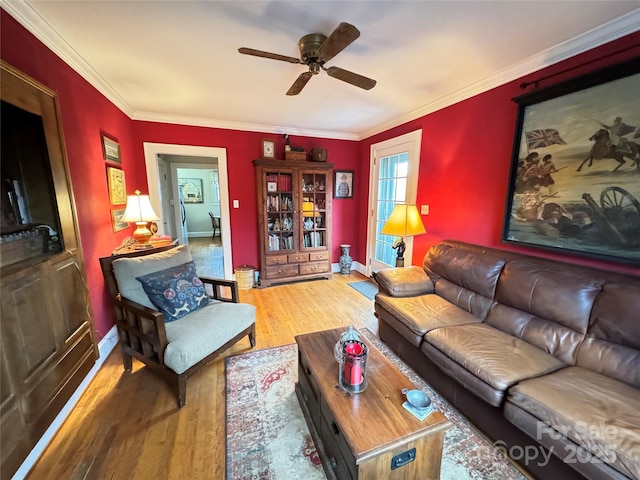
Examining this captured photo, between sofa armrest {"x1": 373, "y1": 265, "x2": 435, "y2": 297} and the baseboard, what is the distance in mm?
2387

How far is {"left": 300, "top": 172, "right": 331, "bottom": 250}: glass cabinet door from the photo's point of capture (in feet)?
13.0

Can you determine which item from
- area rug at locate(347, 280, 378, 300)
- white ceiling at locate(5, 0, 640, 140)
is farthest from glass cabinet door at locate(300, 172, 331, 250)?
white ceiling at locate(5, 0, 640, 140)

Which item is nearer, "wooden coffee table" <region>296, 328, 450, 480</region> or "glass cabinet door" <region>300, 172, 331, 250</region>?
"wooden coffee table" <region>296, 328, 450, 480</region>

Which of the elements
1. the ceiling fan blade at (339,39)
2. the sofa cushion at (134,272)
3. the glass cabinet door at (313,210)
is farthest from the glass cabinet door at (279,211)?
the ceiling fan blade at (339,39)

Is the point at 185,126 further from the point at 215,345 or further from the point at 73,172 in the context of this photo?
the point at 215,345

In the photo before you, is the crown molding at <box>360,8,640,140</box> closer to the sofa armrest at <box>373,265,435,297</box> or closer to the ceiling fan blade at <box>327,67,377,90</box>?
the ceiling fan blade at <box>327,67,377,90</box>

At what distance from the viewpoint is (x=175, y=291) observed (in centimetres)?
194

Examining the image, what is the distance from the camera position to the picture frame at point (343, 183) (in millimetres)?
4400

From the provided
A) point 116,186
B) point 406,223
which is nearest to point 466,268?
point 406,223

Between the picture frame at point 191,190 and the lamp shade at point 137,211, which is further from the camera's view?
the picture frame at point 191,190

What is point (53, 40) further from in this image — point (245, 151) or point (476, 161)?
point (476, 161)

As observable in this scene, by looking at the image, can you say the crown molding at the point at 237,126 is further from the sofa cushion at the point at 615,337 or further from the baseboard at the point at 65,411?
the sofa cushion at the point at 615,337

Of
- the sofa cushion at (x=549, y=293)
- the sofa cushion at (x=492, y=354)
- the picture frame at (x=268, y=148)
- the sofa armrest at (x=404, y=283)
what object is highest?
the picture frame at (x=268, y=148)

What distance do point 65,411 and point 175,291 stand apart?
885 mm
